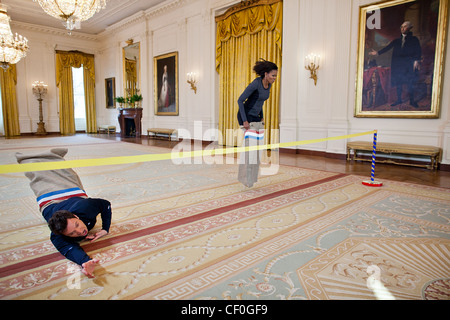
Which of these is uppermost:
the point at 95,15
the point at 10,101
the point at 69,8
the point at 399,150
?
the point at 95,15

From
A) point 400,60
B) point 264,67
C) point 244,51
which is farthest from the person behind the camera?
point 244,51

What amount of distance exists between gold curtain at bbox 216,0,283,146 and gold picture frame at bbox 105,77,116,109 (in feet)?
26.9

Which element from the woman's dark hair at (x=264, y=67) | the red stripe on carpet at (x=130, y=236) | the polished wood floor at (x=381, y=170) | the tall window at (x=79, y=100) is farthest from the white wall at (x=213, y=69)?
the woman's dark hair at (x=264, y=67)

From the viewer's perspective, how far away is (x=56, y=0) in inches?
255

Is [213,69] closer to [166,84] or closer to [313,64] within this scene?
[166,84]

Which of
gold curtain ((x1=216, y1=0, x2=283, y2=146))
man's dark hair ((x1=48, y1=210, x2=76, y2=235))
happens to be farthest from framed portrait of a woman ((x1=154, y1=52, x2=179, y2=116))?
man's dark hair ((x1=48, y1=210, x2=76, y2=235))

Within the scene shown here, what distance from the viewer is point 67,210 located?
2.19 meters

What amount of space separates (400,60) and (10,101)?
1619 cm

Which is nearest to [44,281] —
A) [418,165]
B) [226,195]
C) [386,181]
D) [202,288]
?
[202,288]

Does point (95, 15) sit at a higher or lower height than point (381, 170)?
higher

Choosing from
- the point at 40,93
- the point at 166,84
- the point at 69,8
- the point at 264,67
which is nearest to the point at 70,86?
the point at 40,93

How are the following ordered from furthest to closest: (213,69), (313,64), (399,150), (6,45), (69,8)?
(213,69) < (6,45) < (313,64) < (69,8) < (399,150)

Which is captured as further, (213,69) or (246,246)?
(213,69)

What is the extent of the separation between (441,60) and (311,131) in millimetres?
3095
